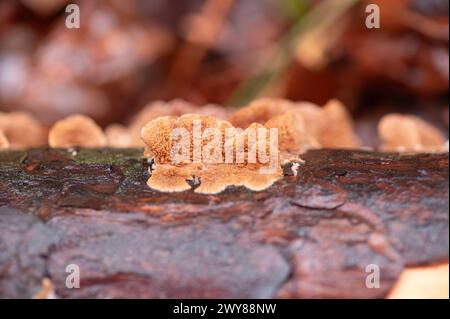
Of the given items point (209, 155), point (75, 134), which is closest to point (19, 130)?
point (75, 134)

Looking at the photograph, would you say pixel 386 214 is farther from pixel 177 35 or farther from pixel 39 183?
pixel 177 35

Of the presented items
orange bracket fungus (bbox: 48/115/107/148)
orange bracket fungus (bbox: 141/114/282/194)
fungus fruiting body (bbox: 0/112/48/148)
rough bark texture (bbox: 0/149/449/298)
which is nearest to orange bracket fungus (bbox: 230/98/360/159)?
orange bracket fungus (bbox: 141/114/282/194)

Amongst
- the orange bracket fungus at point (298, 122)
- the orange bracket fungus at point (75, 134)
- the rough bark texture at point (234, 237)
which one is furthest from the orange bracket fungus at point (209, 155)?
the orange bracket fungus at point (75, 134)

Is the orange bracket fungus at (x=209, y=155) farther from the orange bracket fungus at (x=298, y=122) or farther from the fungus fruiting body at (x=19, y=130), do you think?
the fungus fruiting body at (x=19, y=130)

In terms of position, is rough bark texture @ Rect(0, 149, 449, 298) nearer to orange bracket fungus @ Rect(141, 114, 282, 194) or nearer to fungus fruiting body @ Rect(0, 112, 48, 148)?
orange bracket fungus @ Rect(141, 114, 282, 194)

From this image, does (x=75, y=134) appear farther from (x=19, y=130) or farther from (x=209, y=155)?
(x=209, y=155)
